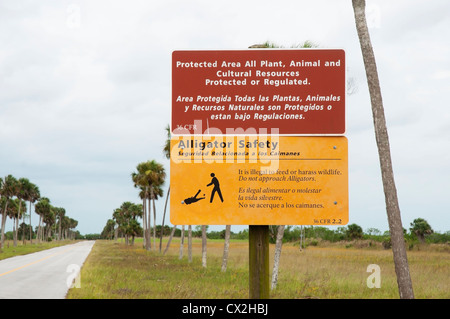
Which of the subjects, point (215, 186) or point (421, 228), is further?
point (421, 228)

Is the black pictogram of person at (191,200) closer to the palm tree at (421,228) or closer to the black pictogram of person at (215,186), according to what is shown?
the black pictogram of person at (215,186)

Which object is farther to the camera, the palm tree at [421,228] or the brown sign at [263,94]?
the palm tree at [421,228]

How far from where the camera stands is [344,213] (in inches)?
238

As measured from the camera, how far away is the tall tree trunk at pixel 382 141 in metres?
9.88

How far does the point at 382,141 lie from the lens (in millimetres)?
9836

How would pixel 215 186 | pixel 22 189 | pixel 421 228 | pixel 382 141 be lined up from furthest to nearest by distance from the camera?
pixel 22 189 < pixel 421 228 < pixel 382 141 < pixel 215 186

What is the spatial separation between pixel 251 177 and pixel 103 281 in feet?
48.9

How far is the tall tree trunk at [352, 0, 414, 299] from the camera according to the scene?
988 cm

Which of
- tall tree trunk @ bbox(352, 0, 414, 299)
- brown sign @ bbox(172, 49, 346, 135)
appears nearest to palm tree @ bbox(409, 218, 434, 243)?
tall tree trunk @ bbox(352, 0, 414, 299)

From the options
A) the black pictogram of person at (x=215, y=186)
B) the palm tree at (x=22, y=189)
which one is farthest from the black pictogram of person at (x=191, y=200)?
the palm tree at (x=22, y=189)

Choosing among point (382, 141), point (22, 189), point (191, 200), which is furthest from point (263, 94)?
point (22, 189)

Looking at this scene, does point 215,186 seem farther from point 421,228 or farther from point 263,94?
point 421,228
